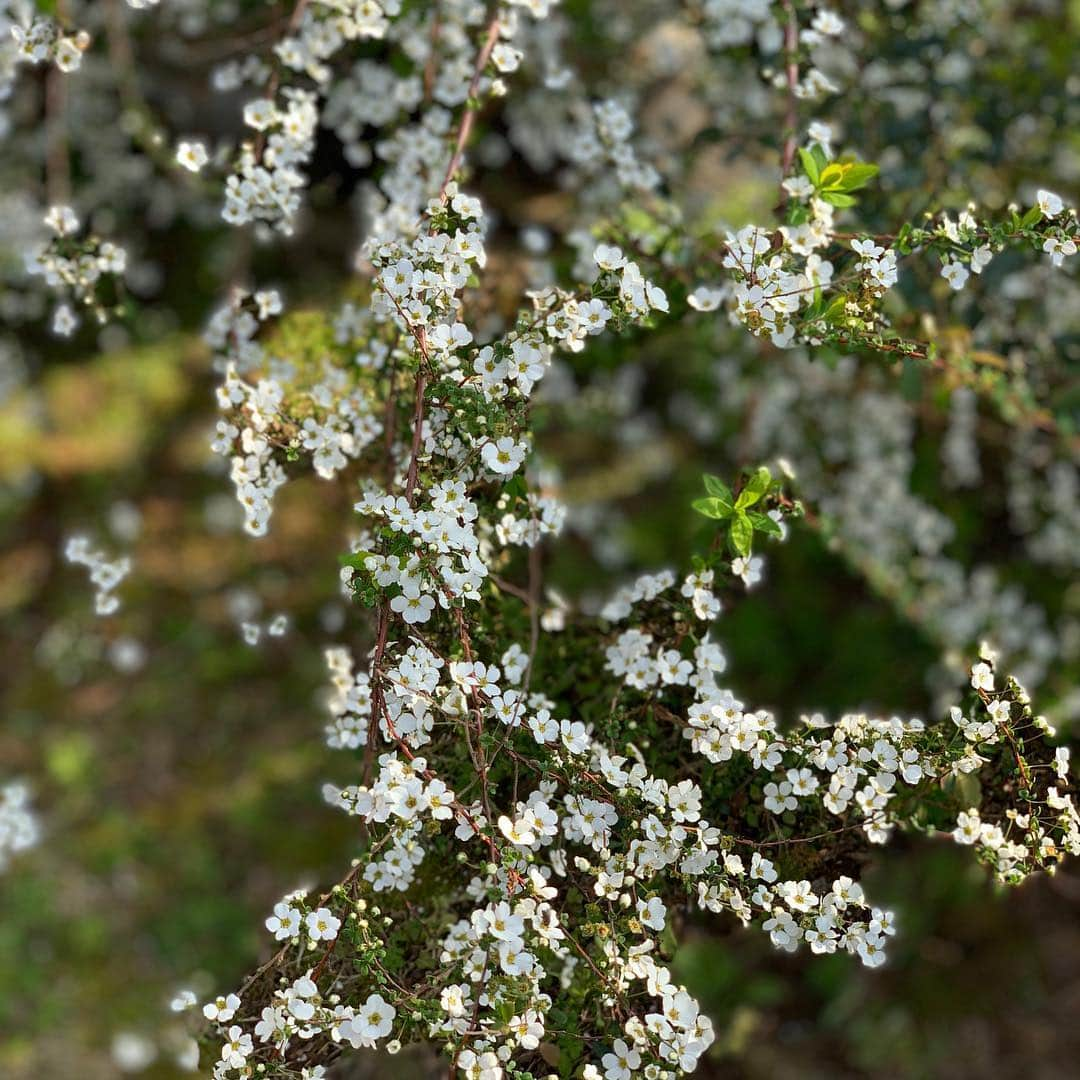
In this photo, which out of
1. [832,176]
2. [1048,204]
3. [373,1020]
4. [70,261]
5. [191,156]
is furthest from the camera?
[70,261]

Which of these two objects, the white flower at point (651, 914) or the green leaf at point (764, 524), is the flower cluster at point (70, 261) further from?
the white flower at point (651, 914)

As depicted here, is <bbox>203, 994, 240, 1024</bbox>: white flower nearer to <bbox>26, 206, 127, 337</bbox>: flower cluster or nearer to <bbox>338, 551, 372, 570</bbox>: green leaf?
<bbox>338, 551, 372, 570</bbox>: green leaf

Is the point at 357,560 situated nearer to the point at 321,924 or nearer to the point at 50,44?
the point at 321,924

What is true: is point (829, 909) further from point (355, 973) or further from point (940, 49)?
point (940, 49)

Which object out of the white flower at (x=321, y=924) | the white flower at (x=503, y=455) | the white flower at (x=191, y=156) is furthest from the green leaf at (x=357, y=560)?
the white flower at (x=191, y=156)

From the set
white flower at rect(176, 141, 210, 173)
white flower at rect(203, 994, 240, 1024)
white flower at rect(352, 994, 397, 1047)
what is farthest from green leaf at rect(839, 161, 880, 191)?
white flower at rect(203, 994, 240, 1024)

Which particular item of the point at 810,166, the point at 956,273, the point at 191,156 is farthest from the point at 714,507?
the point at 191,156

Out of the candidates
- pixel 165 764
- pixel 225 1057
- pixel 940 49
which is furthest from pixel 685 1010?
pixel 165 764
